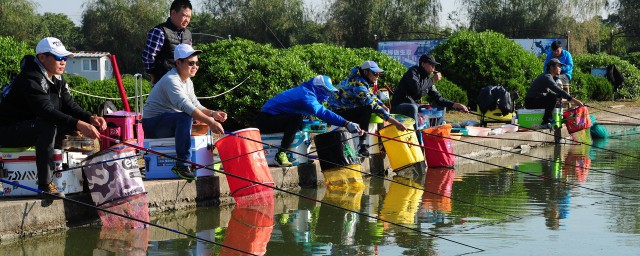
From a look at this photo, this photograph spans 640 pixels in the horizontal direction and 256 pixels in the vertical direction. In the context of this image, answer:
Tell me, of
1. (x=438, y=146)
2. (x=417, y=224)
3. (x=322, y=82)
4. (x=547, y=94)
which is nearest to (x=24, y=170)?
(x=417, y=224)

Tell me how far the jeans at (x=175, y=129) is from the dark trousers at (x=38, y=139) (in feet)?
4.41

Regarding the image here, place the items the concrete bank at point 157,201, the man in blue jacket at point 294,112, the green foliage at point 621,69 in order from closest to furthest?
the concrete bank at point 157,201, the man in blue jacket at point 294,112, the green foliage at point 621,69

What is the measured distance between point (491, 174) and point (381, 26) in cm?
4312

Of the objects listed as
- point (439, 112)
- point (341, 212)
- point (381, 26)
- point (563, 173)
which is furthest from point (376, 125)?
point (381, 26)

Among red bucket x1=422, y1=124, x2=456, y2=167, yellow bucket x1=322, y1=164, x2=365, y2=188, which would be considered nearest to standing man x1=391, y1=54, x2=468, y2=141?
red bucket x1=422, y1=124, x2=456, y2=167

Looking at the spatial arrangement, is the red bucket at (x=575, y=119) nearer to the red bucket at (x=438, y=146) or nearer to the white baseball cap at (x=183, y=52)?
the red bucket at (x=438, y=146)

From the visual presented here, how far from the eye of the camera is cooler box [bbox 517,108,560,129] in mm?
16406

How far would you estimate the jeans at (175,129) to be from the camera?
29.8 ft

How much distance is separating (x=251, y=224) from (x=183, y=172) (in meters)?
1.03

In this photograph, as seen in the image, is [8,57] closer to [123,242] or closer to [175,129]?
[175,129]

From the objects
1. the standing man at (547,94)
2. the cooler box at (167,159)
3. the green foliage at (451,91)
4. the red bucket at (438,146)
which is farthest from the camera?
the green foliage at (451,91)

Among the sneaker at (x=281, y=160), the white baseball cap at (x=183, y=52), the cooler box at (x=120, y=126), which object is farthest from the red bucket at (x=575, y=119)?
the cooler box at (x=120, y=126)

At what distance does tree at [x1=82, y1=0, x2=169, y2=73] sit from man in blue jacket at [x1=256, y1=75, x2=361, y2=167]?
173ft

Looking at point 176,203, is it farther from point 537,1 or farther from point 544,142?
point 537,1
